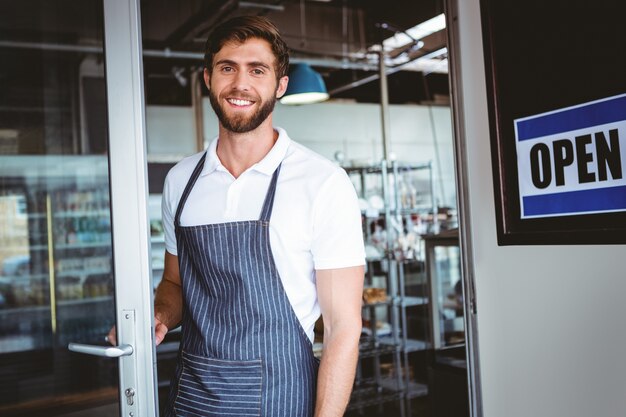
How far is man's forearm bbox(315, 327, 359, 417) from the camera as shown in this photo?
1698mm

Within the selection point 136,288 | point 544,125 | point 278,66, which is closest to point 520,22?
point 544,125

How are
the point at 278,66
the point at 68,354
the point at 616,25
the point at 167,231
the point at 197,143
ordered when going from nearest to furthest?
the point at 616,25
the point at 278,66
the point at 167,231
the point at 68,354
the point at 197,143

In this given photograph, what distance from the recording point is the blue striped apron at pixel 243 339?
169 centimetres

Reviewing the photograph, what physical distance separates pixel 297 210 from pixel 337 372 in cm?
42

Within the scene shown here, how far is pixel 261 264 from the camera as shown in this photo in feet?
5.71

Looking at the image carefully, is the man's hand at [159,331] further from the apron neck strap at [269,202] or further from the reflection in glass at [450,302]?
the reflection in glass at [450,302]

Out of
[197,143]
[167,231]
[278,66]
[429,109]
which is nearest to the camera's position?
[278,66]

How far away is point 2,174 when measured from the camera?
5.62 m

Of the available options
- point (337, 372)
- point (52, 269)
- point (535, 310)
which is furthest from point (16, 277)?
point (535, 310)

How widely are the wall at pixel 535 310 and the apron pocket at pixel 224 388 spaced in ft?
2.29

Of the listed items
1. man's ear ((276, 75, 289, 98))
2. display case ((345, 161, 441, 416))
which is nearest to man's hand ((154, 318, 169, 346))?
man's ear ((276, 75, 289, 98))

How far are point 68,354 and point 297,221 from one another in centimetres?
414

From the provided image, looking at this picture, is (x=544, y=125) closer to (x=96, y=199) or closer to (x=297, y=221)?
(x=297, y=221)

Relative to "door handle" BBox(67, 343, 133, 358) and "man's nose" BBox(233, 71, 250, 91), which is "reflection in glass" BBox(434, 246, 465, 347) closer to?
"man's nose" BBox(233, 71, 250, 91)
